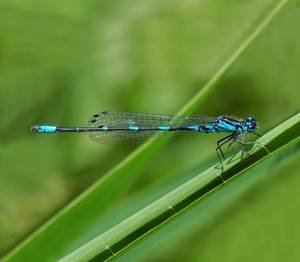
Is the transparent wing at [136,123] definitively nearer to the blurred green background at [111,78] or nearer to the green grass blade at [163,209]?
the blurred green background at [111,78]

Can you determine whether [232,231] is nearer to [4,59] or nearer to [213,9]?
[213,9]

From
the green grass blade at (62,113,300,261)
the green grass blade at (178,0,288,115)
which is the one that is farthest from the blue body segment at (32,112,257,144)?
the green grass blade at (62,113,300,261)

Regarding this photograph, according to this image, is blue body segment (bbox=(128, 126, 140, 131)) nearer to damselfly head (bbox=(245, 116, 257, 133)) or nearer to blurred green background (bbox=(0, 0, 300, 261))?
blurred green background (bbox=(0, 0, 300, 261))

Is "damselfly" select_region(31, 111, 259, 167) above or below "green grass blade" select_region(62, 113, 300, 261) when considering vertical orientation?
above

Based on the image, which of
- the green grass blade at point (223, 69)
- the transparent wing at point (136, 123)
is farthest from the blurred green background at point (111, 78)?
the green grass blade at point (223, 69)

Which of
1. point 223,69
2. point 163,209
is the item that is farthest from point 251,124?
point 163,209

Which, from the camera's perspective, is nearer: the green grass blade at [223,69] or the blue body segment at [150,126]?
the green grass blade at [223,69]
